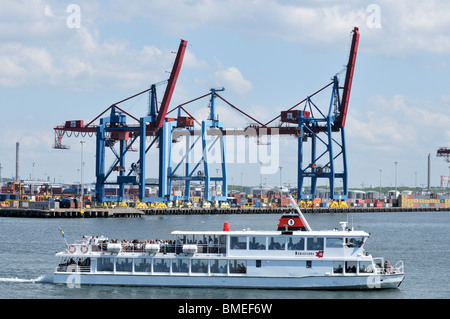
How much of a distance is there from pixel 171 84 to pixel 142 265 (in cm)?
8332

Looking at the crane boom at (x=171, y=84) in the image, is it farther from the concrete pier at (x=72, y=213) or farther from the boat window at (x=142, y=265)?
the boat window at (x=142, y=265)

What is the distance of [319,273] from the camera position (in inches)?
1388

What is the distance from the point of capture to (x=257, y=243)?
1401 inches

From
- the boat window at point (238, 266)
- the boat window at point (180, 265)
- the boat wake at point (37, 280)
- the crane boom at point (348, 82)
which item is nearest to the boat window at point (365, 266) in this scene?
the boat window at point (238, 266)

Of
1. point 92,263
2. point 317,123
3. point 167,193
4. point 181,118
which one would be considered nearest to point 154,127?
point 181,118

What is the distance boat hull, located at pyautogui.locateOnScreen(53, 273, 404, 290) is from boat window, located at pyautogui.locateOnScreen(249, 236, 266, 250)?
1.35 meters

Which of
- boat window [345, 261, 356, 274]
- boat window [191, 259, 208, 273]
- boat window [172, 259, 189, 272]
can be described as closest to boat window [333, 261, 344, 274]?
boat window [345, 261, 356, 274]

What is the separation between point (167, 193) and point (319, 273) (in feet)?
324

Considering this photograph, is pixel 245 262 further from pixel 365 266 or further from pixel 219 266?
pixel 365 266

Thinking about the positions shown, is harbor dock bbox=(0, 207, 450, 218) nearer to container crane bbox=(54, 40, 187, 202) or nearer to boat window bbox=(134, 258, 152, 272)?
container crane bbox=(54, 40, 187, 202)

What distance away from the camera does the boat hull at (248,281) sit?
115 feet

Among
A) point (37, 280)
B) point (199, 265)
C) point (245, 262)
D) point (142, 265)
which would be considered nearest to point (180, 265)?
point (199, 265)
